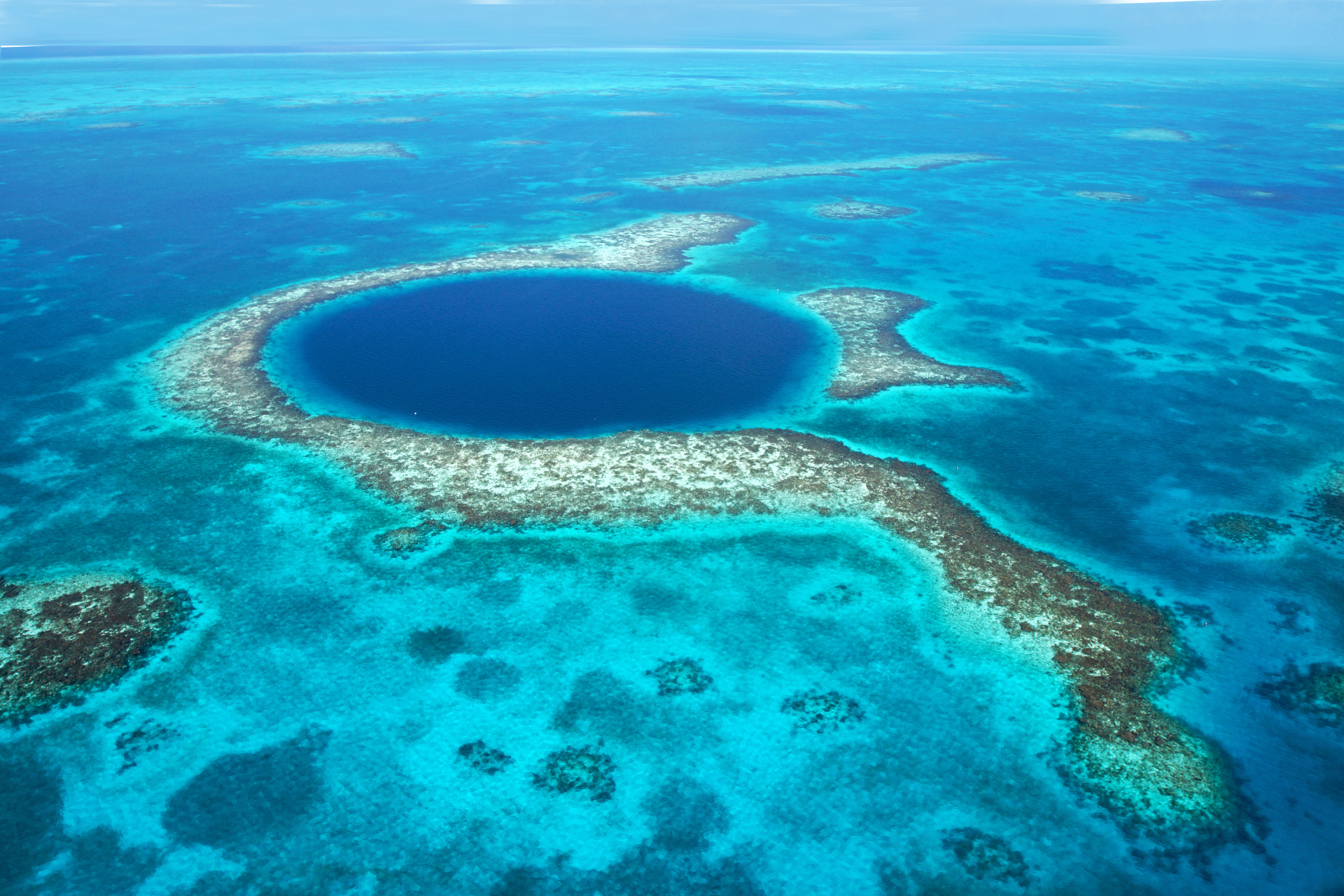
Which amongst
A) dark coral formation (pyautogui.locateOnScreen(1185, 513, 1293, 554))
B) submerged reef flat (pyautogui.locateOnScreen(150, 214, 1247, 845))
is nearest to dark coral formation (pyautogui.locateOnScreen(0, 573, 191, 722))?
submerged reef flat (pyautogui.locateOnScreen(150, 214, 1247, 845))

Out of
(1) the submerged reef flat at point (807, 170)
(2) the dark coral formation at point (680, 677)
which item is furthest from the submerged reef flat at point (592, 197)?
(2) the dark coral formation at point (680, 677)

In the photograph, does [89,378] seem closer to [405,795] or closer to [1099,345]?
[405,795]

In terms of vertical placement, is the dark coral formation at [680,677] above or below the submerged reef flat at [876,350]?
below

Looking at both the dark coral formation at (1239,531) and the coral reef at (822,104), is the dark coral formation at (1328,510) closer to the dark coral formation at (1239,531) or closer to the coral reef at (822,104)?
the dark coral formation at (1239,531)

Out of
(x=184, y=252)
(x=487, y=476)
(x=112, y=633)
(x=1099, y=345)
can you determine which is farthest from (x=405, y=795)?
(x=184, y=252)

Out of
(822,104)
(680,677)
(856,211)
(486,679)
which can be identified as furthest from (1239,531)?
(822,104)

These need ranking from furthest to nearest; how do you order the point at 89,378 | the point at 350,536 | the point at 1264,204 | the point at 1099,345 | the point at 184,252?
the point at 1264,204, the point at 184,252, the point at 1099,345, the point at 89,378, the point at 350,536

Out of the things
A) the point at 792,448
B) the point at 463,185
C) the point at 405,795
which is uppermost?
the point at 463,185
